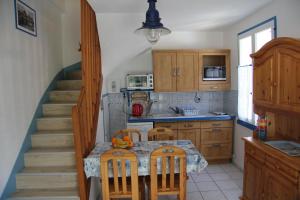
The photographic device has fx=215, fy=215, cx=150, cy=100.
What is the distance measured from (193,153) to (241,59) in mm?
2272

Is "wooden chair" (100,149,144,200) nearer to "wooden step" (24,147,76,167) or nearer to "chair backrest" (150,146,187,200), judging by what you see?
"chair backrest" (150,146,187,200)

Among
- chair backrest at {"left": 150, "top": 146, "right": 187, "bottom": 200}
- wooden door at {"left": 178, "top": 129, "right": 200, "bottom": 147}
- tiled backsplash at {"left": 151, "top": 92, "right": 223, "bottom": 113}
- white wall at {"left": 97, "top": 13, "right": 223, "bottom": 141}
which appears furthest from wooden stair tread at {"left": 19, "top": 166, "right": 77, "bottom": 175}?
tiled backsplash at {"left": 151, "top": 92, "right": 223, "bottom": 113}

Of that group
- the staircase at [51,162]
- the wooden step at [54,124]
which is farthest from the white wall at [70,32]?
the wooden step at [54,124]

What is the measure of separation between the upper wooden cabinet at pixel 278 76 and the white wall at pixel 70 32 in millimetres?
3182

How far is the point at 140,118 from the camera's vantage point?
12.8ft

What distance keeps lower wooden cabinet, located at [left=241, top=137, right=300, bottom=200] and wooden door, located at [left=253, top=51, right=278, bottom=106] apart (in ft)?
1.62

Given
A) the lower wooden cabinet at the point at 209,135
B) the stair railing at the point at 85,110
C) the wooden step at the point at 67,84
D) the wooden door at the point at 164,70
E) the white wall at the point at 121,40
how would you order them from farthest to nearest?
1. the wooden door at the point at 164,70
2. the lower wooden cabinet at the point at 209,135
3. the wooden step at the point at 67,84
4. the white wall at the point at 121,40
5. the stair railing at the point at 85,110

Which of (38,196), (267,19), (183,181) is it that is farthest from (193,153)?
(267,19)

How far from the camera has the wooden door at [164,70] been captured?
402 cm

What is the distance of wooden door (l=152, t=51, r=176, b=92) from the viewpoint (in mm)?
4016

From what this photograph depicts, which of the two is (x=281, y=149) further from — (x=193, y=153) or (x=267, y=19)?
(x=267, y=19)

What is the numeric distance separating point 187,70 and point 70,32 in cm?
235

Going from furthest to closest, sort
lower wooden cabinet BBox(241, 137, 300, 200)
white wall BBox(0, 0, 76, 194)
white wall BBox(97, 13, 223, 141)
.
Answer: white wall BBox(97, 13, 223, 141)
white wall BBox(0, 0, 76, 194)
lower wooden cabinet BBox(241, 137, 300, 200)

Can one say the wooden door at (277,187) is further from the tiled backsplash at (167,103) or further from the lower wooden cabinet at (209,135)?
the tiled backsplash at (167,103)
